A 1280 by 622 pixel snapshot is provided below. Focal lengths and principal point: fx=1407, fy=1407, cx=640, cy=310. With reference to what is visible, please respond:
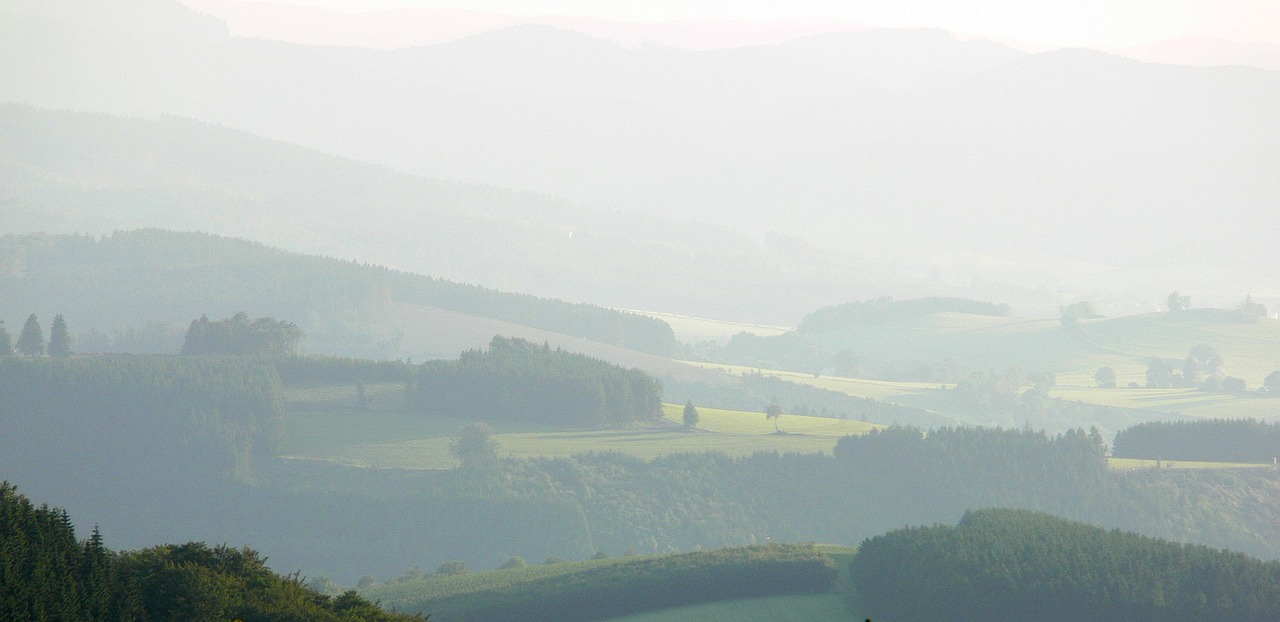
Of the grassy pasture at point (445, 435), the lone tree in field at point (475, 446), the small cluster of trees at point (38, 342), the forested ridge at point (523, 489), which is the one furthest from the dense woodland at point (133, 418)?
the lone tree in field at point (475, 446)

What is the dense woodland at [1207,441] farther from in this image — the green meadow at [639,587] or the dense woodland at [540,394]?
the green meadow at [639,587]

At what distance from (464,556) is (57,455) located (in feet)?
171

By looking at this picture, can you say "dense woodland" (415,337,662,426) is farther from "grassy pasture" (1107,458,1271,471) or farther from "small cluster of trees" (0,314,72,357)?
"grassy pasture" (1107,458,1271,471)

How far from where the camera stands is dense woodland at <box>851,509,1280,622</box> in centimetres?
5672

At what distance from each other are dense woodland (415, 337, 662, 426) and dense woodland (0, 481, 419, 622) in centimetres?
10355

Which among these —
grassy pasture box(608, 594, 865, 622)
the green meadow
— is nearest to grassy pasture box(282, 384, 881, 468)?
the green meadow

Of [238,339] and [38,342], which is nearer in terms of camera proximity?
[38,342]

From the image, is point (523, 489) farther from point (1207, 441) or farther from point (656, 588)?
point (1207, 441)

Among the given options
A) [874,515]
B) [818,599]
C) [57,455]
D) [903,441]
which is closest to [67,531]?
[818,599]

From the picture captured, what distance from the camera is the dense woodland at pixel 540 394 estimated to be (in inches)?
5753

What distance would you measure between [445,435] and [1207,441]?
249ft

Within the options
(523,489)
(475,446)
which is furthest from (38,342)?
(523,489)

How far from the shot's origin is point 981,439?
13362cm

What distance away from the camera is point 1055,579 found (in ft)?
193
